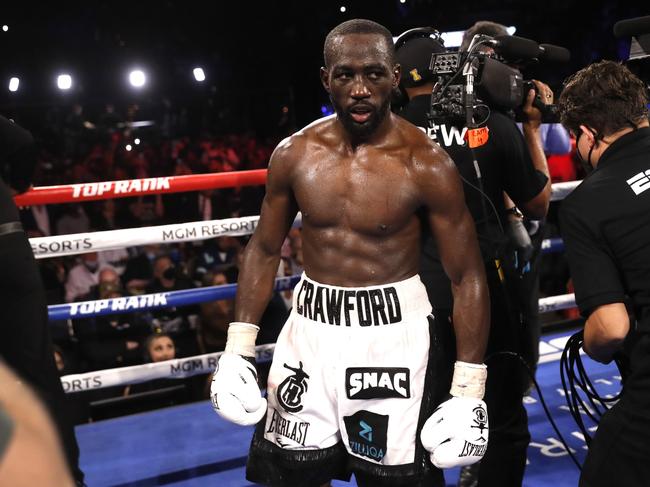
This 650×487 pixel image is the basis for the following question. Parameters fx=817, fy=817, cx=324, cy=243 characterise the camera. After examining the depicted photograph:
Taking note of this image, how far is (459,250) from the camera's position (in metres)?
2.10

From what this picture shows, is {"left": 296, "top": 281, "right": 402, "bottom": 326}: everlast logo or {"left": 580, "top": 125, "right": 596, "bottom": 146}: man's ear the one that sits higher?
{"left": 580, "top": 125, "right": 596, "bottom": 146}: man's ear

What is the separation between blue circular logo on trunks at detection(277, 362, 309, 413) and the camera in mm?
2098

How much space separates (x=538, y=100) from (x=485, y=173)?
29 centimetres

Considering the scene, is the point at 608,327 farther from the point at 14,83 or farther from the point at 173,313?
the point at 14,83

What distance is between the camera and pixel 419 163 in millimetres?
2078

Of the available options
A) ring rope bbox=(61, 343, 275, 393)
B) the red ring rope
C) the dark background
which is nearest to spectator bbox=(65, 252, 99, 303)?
ring rope bbox=(61, 343, 275, 393)

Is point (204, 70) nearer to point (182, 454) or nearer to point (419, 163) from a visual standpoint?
point (182, 454)

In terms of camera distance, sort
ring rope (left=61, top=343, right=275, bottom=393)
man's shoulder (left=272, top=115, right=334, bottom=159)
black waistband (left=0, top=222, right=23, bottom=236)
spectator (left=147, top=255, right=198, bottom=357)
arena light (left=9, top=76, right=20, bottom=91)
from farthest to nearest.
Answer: arena light (left=9, top=76, right=20, bottom=91) → spectator (left=147, top=255, right=198, bottom=357) → ring rope (left=61, top=343, right=275, bottom=393) → black waistband (left=0, top=222, right=23, bottom=236) → man's shoulder (left=272, top=115, right=334, bottom=159)

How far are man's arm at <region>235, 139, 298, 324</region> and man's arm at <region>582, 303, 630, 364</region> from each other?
2.74 feet

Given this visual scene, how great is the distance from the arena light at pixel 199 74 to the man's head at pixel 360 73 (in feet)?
41.5

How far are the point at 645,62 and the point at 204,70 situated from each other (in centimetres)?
1263

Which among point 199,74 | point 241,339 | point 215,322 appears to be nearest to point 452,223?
point 241,339

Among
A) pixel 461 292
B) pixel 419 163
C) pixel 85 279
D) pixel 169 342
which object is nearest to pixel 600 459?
pixel 461 292

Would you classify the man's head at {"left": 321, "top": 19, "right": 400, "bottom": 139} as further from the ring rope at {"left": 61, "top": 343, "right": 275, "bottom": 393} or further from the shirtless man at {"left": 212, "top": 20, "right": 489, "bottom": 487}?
A: the ring rope at {"left": 61, "top": 343, "right": 275, "bottom": 393}
